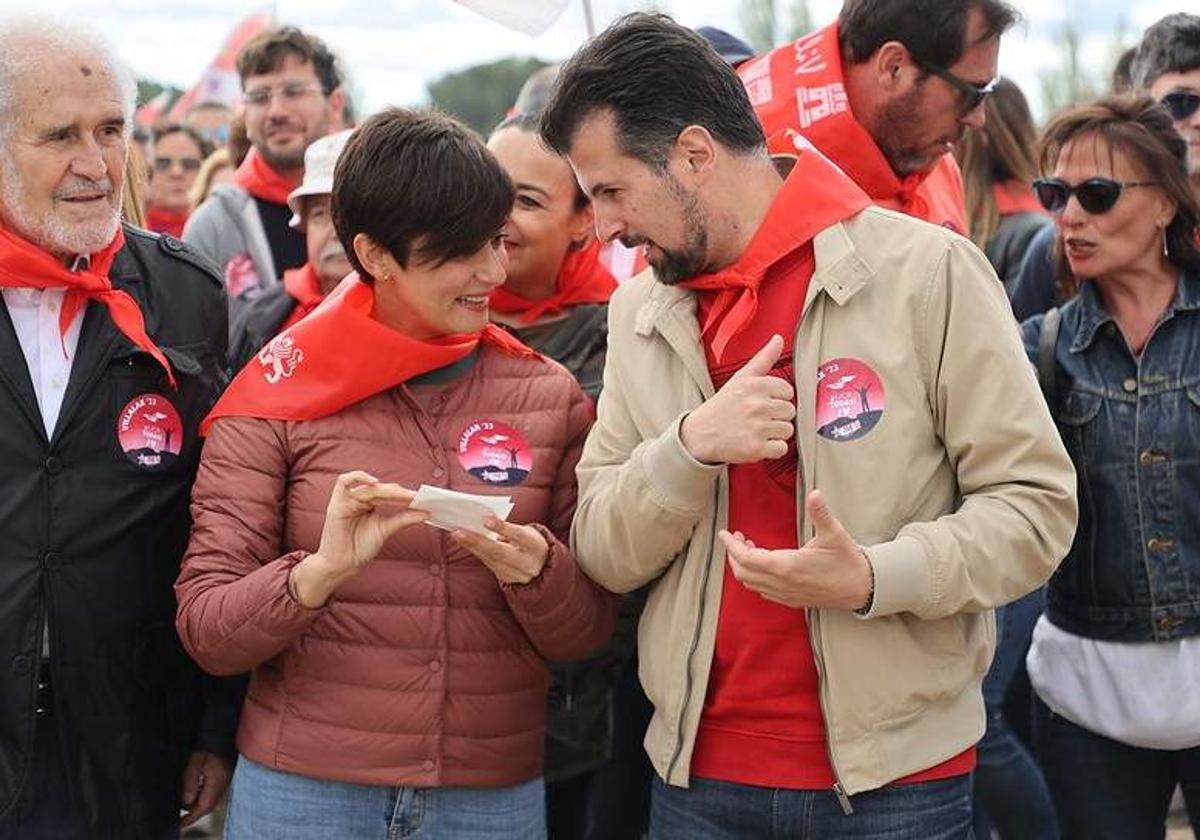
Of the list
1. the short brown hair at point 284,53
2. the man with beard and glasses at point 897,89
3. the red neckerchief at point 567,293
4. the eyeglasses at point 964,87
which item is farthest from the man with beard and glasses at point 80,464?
the short brown hair at point 284,53

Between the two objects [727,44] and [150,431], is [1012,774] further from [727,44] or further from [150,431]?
[150,431]

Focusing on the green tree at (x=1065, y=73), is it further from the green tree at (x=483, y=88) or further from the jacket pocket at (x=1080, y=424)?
the jacket pocket at (x=1080, y=424)

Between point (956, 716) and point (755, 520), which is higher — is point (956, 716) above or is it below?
below

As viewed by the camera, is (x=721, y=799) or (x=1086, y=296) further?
(x=1086, y=296)

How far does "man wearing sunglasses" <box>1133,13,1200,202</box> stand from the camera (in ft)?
15.4

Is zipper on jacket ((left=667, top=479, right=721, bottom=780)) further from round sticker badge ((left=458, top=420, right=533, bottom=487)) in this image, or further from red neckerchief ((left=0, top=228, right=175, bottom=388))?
red neckerchief ((left=0, top=228, right=175, bottom=388))

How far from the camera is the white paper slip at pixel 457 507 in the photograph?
274 cm

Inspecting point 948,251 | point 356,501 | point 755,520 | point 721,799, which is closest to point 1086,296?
point 948,251

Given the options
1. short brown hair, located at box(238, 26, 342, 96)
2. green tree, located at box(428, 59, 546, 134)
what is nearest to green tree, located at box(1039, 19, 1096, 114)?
green tree, located at box(428, 59, 546, 134)

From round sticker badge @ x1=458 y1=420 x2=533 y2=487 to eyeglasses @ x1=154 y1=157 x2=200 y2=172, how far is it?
7104mm

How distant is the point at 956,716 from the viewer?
2881 mm

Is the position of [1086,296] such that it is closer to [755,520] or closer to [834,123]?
[834,123]

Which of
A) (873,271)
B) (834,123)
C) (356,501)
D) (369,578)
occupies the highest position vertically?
(834,123)

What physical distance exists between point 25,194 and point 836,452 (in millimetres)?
1662
